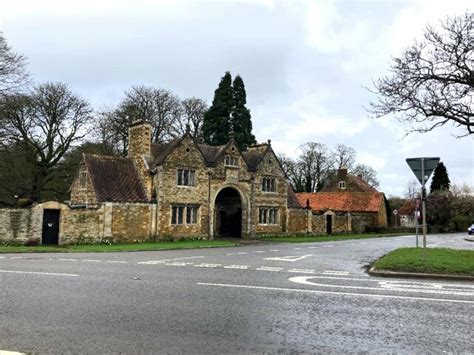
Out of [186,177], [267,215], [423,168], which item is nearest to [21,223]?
[186,177]

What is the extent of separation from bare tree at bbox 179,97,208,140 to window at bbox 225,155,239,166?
22.2m

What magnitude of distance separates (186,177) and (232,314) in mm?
30943

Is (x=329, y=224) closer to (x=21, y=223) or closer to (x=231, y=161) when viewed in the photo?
(x=231, y=161)

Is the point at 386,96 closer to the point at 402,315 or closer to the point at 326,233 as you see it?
the point at 402,315

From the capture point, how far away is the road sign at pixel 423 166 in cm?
1666

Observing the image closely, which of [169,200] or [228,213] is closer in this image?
[169,200]

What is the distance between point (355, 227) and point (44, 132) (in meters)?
38.0

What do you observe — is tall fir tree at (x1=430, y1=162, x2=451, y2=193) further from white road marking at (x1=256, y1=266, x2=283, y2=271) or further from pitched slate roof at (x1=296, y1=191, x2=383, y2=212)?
white road marking at (x1=256, y1=266, x2=283, y2=271)

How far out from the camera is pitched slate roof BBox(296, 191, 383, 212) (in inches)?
2488

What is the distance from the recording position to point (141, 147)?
39.1 m

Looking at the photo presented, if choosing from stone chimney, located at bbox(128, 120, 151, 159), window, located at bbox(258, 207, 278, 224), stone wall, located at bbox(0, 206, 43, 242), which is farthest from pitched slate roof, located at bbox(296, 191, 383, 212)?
stone wall, located at bbox(0, 206, 43, 242)

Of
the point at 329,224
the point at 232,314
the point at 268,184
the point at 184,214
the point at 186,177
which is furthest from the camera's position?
the point at 329,224

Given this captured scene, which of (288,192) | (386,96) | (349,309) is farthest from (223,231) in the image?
(349,309)

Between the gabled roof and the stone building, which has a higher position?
the gabled roof
